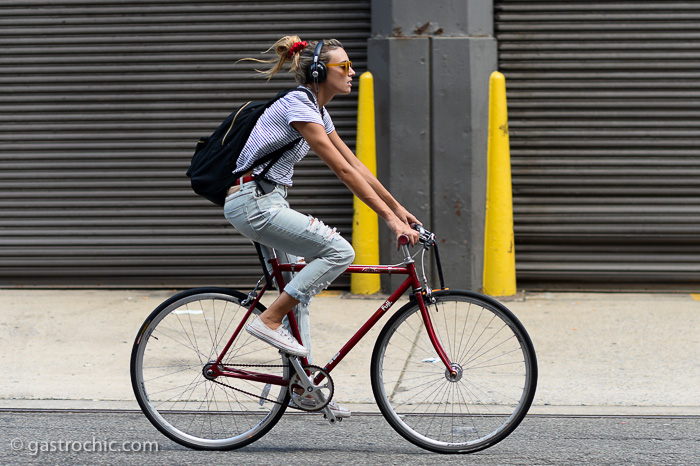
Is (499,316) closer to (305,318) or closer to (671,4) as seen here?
(305,318)

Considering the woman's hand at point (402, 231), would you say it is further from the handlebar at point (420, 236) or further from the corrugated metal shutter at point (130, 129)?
the corrugated metal shutter at point (130, 129)

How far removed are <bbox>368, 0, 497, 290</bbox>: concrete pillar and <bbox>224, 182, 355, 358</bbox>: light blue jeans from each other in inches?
142

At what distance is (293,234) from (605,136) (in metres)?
4.70

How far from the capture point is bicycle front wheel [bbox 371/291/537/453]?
4195 millimetres

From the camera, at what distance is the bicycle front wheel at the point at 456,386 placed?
420 cm

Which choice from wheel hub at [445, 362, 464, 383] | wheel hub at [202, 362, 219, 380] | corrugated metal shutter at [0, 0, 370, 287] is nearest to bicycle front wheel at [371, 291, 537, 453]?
wheel hub at [445, 362, 464, 383]

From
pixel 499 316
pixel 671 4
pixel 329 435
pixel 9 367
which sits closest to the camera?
pixel 499 316

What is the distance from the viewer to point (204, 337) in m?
4.96

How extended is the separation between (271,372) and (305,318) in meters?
0.31

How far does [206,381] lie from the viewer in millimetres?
4488

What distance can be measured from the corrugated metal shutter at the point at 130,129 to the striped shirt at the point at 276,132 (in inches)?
158

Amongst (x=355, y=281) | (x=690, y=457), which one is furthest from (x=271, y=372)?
(x=355, y=281)

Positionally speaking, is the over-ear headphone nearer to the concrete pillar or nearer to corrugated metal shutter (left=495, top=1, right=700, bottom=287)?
the concrete pillar

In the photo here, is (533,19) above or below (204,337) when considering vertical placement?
above
